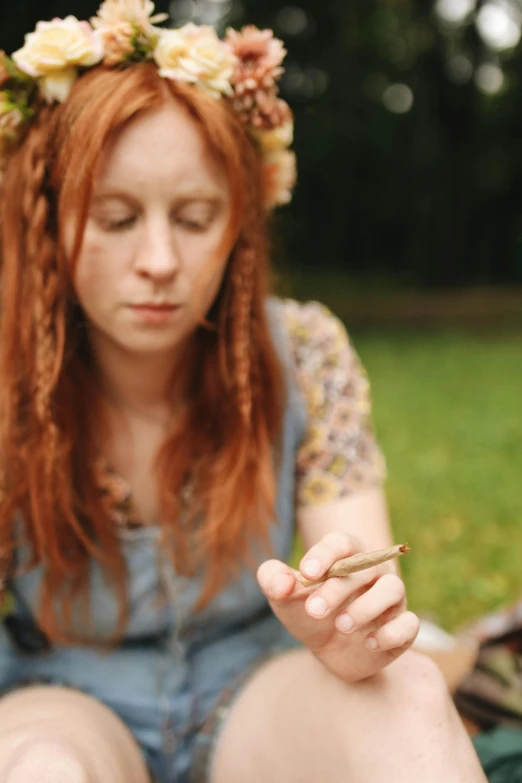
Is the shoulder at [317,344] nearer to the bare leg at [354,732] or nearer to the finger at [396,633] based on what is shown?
the bare leg at [354,732]

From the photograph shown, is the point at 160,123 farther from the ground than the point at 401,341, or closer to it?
farther from the ground

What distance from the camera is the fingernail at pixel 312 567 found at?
1.29 meters

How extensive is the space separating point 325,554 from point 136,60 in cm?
102

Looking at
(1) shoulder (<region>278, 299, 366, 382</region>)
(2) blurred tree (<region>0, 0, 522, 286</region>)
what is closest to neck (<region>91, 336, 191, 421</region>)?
(1) shoulder (<region>278, 299, 366, 382</region>)

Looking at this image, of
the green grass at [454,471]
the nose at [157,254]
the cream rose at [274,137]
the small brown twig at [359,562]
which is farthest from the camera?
the green grass at [454,471]

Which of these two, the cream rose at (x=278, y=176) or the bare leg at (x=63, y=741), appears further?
the cream rose at (x=278, y=176)

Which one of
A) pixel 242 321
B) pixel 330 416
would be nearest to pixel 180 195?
pixel 242 321

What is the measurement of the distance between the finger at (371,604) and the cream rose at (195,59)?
0.98 m

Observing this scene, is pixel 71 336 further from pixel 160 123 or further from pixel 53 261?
pixel 160 123

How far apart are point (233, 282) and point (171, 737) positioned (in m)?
0.91

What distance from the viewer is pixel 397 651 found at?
1373 mm

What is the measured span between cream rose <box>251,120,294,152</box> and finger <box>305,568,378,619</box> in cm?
97

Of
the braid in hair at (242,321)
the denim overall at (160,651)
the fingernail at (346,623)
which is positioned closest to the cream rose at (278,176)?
the braid in hair at (242,321)

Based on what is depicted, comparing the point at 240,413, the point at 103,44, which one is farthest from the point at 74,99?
the point at 240,413
